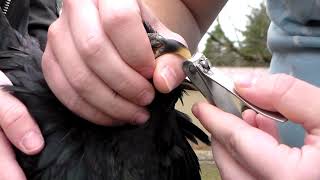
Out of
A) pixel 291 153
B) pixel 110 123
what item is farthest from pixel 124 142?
pixel 291 153

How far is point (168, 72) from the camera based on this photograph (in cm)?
72

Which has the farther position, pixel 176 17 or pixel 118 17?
pixel 176 17

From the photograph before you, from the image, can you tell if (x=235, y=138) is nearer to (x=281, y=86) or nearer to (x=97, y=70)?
(x=281, y=86)

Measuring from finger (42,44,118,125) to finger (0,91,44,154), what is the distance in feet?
0.20

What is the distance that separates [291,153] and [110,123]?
26cm

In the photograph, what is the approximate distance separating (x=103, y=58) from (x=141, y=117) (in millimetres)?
109

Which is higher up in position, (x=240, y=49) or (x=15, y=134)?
(x=15, y=134)

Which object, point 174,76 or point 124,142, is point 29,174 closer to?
point 124,142

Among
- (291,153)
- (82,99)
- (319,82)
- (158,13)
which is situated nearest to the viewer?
(291,153)

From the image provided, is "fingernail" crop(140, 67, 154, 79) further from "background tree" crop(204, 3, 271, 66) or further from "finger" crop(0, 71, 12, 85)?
"background tree" crop(204, 3, 271, 66)

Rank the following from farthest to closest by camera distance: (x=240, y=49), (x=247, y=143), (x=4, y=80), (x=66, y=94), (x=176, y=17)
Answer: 1. (x=240, y=49)
2. (x=176, y=17)
3. (x=4, y=80)
4. (x=66, y=94)
5. (x=247, y=143)

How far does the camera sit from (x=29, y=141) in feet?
2.68

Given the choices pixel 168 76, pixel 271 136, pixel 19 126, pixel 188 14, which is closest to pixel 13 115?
pixel 19 126

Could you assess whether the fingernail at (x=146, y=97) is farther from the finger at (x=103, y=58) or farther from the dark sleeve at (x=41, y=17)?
the dark sleeve at (x=41, y=17)
